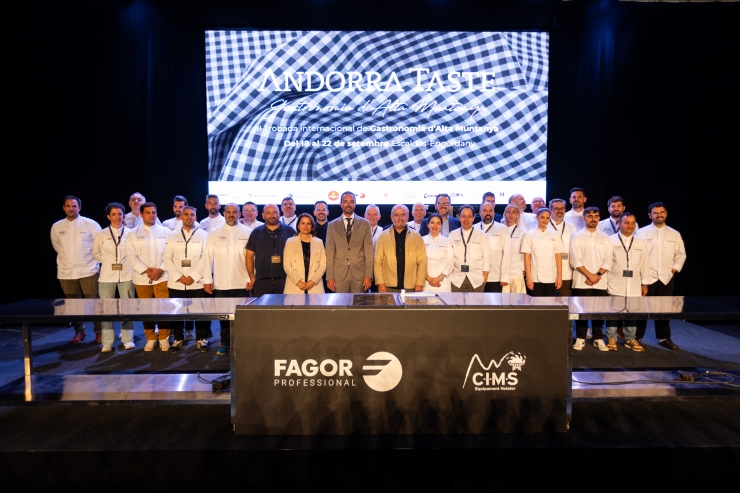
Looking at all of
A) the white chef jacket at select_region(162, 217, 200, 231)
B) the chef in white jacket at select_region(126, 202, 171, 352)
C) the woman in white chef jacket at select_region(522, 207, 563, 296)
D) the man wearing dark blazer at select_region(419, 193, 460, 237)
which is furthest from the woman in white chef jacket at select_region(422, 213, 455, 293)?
the white chef jacket at select_region(162, 217, 200, 231)

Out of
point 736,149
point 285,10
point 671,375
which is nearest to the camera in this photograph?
point 671,375

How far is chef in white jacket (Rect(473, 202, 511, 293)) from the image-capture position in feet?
17.0

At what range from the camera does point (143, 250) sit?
5012mm

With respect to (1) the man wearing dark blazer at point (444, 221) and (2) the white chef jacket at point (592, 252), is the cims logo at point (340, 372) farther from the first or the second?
(2) the white chef jacket at point (592, 252)

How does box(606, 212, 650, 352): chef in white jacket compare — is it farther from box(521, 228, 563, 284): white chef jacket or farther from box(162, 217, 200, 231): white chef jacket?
box(162, 217, 200, 231): white chef jacket

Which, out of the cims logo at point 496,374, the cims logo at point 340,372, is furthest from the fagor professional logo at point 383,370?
→ the cims logo at point 496,374

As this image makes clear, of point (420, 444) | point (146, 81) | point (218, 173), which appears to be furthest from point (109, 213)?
point (420, 444)

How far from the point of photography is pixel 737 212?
22.4 feet

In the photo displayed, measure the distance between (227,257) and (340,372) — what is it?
109 inches

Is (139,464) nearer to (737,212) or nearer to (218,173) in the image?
(218,173)

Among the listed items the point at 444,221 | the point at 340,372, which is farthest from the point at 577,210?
the point at 340,372

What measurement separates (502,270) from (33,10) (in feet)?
22.6

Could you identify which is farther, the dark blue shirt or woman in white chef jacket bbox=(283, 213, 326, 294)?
the dark blue shirt

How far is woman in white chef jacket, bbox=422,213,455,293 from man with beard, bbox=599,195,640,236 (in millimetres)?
2114
